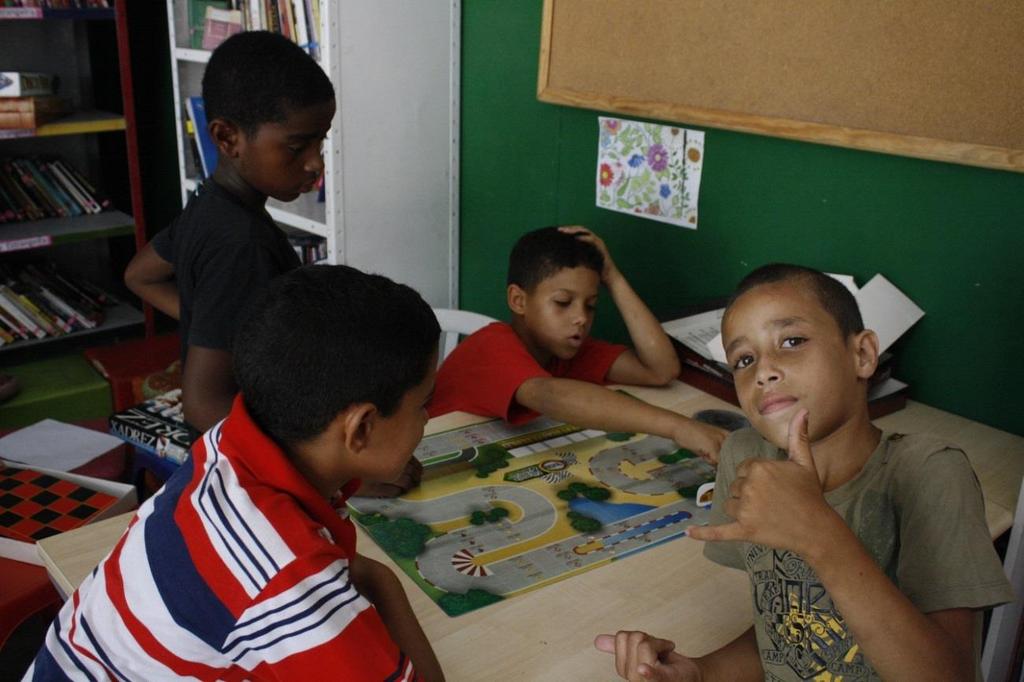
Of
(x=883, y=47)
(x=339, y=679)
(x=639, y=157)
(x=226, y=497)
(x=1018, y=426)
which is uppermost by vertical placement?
(x=883, y=47)

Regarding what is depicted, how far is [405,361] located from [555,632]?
395 mm

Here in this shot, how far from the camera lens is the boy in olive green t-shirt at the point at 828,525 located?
0.87 meters

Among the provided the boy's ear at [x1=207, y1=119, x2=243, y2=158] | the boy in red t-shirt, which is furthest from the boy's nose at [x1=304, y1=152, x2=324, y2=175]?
the boy in red t-shirt

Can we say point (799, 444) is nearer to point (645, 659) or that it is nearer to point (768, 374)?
point (768, 374)

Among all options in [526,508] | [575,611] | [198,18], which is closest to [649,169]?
[526,508]

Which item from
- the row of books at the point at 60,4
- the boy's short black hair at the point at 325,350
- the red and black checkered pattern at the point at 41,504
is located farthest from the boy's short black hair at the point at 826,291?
the row of books at the point at 60,4

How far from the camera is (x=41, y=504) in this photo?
1.84 m

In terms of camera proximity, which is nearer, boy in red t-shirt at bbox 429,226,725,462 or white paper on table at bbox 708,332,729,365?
boy in red t-shirt at bbox 429,226,725,462

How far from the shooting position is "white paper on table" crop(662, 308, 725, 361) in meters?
2.03

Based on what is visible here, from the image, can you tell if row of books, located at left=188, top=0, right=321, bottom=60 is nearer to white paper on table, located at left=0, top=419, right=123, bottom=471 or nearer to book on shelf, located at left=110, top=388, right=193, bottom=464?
book on shelf, located at left=110, top=388, right=193, bottom=464

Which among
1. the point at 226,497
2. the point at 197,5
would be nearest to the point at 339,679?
the point at 226,497

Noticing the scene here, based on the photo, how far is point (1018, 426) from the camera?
183 centimetres

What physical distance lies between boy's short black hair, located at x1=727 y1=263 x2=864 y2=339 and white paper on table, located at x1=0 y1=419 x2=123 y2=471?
6.80 feet

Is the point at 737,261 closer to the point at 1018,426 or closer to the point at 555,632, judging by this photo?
the point at 1018,426
